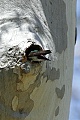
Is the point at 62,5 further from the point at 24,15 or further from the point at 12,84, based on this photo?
the point at 12,84

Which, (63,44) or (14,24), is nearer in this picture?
(14,24)

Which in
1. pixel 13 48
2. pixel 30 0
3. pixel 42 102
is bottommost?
pixel 42 102

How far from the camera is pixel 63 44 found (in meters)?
0.99

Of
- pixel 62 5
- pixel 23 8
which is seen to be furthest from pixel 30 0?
pixel 62 5

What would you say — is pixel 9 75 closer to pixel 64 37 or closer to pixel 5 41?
pixel 5 41

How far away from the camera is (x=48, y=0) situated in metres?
0.95

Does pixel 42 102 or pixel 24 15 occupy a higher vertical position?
pixel 24 15

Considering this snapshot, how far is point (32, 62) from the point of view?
2.40 ft

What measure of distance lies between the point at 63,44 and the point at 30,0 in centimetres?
16

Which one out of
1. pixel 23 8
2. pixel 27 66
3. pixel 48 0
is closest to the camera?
pixel 27 66

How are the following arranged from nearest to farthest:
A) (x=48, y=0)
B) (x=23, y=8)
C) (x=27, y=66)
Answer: (x=27, y=66) < (x=23, y=8) < (x=48, y=0)

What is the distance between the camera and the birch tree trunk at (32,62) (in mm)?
747

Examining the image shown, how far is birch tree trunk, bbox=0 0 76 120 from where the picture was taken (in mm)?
747

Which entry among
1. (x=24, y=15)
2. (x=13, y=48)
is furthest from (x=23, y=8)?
(x=13, y=48)
